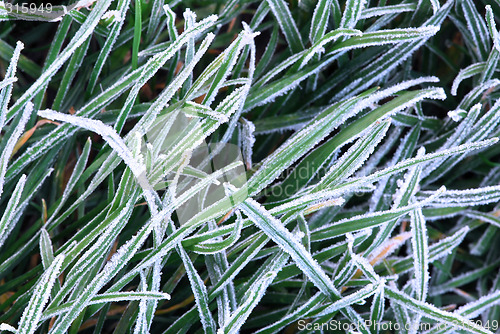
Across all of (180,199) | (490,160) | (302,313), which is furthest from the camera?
(490,160)

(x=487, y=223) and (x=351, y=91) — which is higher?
(x=351, y=91)

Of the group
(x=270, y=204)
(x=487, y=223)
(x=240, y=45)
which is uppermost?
(x=240, y=45)

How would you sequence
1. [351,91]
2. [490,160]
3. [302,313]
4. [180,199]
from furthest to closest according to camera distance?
[490,160]
[351,91]
[302,313]
[180,199]

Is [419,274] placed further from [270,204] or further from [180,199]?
[180,199]

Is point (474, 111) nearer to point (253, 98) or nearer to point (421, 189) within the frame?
point (421, 189)

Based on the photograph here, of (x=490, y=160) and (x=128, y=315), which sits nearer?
(x=128, y=315)

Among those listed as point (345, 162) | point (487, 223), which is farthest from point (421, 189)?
point (345, 162)
